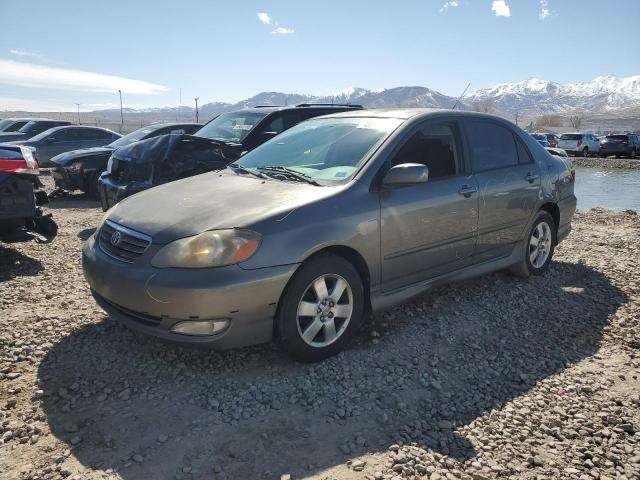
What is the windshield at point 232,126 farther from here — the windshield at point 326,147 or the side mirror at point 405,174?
the side mirror at point 405,174

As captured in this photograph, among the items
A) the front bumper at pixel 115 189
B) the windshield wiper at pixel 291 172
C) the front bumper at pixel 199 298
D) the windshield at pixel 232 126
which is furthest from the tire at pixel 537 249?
the front bumper at pixel 115 189

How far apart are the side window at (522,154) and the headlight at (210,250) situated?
125 inches

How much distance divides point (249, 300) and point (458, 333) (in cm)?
186

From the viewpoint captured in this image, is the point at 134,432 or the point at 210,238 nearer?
the point at 134,432

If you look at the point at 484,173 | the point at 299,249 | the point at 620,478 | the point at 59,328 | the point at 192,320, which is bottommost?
the point at 620,478

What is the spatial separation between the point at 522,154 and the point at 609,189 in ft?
42.2

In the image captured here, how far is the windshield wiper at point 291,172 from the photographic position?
3.77 m

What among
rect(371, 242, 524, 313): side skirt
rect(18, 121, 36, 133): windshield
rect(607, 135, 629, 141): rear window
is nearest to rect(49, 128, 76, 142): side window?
rect(18, 121, 36, 133): windshield

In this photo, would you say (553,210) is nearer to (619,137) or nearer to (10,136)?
(10,136)

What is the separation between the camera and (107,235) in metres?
3.57

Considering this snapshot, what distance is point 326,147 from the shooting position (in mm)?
4199

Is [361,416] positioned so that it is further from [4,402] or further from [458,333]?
[4,402]

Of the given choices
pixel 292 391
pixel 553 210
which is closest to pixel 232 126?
pixel 553 210

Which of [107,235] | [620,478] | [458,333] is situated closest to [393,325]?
[458,333]
